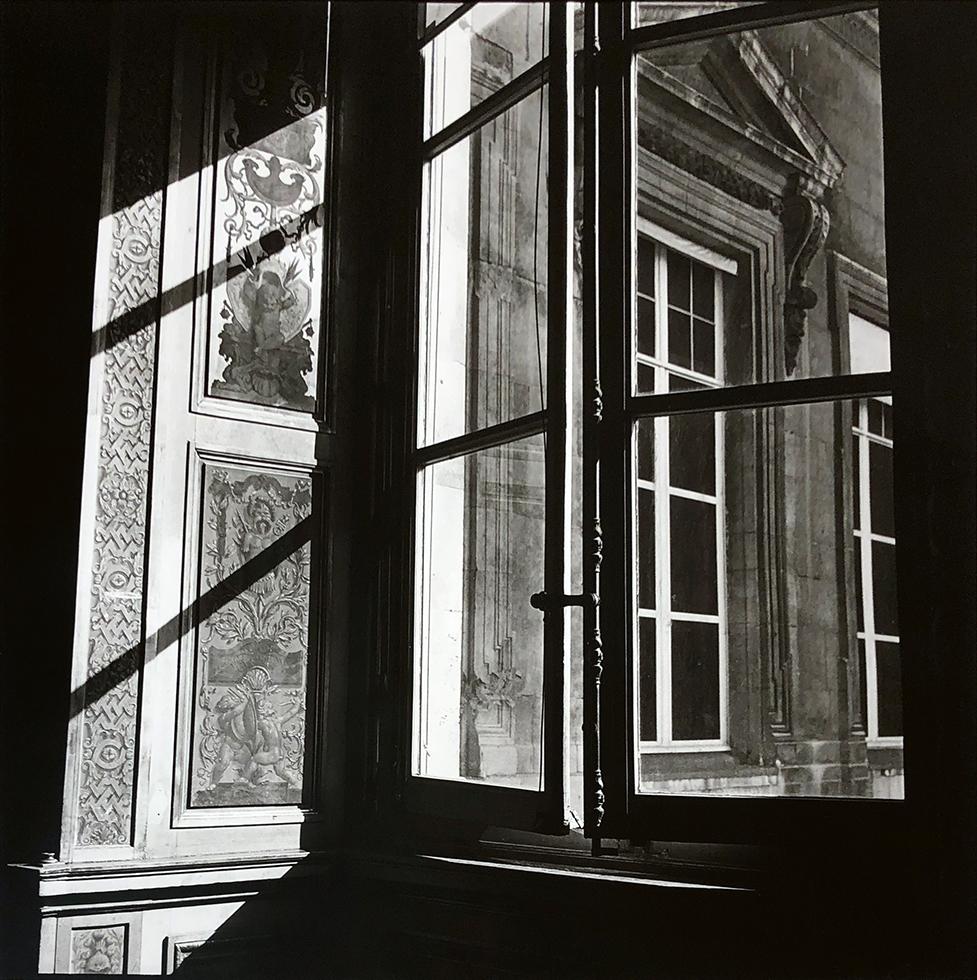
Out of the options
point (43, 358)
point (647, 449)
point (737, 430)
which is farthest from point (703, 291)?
point (43, 358)

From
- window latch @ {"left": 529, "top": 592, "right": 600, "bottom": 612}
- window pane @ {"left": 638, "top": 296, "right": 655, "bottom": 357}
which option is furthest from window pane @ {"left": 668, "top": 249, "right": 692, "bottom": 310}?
window latch @ {"left": 529, "top": 592, "right": 600, "bottom": 612}

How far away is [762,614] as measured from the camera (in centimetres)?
393

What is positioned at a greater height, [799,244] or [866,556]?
[799,244]

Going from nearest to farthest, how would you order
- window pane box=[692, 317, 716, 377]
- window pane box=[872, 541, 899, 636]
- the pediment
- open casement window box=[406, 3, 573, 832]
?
open casement window box=[406, 3, 573, 832], the pediment, window pane box=[692, 317, 716, 377], window pane box=[872, 541, 899, 636]

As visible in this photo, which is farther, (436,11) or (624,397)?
(436,11)

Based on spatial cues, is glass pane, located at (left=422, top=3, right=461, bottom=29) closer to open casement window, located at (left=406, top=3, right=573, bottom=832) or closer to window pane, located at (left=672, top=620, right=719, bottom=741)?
open casement window, located at (left=406, top=3, right=573, bottom=832)

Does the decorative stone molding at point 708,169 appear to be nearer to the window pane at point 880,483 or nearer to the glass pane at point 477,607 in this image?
the glass pane at point 477,607

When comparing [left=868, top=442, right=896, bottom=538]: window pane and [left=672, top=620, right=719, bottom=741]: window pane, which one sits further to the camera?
[left=868, top=442, right=896, bottom=538]: window pane

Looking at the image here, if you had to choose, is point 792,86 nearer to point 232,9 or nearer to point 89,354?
point 232,9

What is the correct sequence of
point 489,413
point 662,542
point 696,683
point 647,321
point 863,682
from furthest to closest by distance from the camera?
1. point 863,682
2. point 647,321
3. point 696,683
4. point 662,542
5. point 489,413

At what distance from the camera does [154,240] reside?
2314mm

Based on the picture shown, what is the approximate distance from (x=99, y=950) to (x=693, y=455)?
9.43ft

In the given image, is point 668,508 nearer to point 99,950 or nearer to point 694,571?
point 694,571

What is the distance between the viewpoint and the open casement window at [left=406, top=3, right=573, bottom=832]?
6.81 ft
